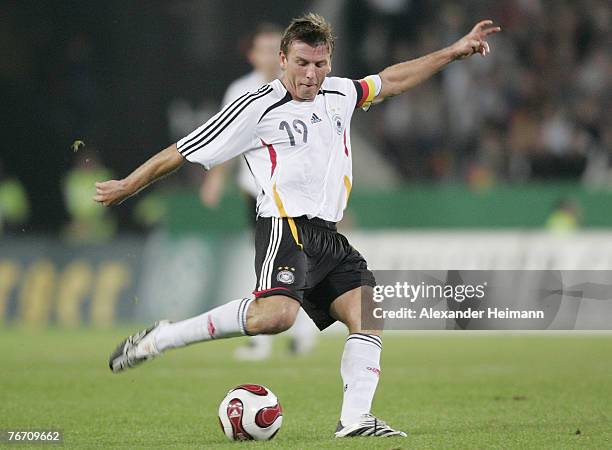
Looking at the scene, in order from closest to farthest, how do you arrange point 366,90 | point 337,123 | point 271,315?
point 271,315
point 337,123
point 366,90

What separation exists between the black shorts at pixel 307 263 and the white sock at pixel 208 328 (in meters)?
0.15

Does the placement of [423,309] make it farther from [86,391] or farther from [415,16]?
[415,16]

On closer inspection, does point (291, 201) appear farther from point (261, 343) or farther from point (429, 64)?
point (261, 343)

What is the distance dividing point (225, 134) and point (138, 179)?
1.67 ft

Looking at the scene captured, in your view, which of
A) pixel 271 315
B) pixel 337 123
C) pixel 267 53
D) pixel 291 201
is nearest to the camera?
pixel 271 315

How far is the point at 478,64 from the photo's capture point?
20016 millimetres

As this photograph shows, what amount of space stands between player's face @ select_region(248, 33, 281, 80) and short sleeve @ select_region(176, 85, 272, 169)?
4.66m

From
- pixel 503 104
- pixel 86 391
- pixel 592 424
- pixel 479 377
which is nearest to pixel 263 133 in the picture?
pixel 592 424

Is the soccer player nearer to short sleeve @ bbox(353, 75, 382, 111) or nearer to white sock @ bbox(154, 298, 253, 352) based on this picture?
white sock @ bbox(154, 298, 253, 352)

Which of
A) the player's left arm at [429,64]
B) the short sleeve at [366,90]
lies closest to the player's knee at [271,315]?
the short sleeve at [366,90]

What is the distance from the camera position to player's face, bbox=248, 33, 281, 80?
11.3 metres

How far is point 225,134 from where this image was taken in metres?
6.66

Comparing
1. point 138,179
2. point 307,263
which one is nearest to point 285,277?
point 307,263

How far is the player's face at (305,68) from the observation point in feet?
21.6
